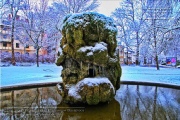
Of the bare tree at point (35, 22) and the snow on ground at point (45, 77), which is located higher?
the bare tree at point (35, 22)

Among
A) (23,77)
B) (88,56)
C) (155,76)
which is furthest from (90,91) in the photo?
(155,76)

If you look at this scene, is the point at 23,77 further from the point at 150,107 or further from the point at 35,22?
the point at 35,22

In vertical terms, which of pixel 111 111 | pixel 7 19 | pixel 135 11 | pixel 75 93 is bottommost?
pixel 111 111

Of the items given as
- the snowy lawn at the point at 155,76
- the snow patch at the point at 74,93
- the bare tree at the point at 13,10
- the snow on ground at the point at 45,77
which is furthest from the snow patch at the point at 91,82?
the bare tree at the point at 13,10

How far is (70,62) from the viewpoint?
5391mm

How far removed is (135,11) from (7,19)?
14.1 metres

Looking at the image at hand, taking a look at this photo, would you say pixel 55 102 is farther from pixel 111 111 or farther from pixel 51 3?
pixel 51 3

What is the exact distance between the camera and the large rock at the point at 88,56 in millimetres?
4820

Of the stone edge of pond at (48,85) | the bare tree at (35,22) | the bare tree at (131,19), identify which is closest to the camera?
the stone edge of pond at (48,85)

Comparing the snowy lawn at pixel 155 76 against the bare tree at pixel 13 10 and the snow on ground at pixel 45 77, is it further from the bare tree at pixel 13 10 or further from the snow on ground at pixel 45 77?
the bare tree at pixel 13 10

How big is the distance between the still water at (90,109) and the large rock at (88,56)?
365 millimetres

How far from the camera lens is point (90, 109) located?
4734 millimetres

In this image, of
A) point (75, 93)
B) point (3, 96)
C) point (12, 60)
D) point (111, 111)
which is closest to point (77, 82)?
point (75, 93)

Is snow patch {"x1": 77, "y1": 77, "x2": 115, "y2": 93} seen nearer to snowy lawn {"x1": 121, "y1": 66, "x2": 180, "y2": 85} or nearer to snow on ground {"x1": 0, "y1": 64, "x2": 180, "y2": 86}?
snow on ground {"x1": 0, "y1": 64, "x2": 180, "y2": 86}
